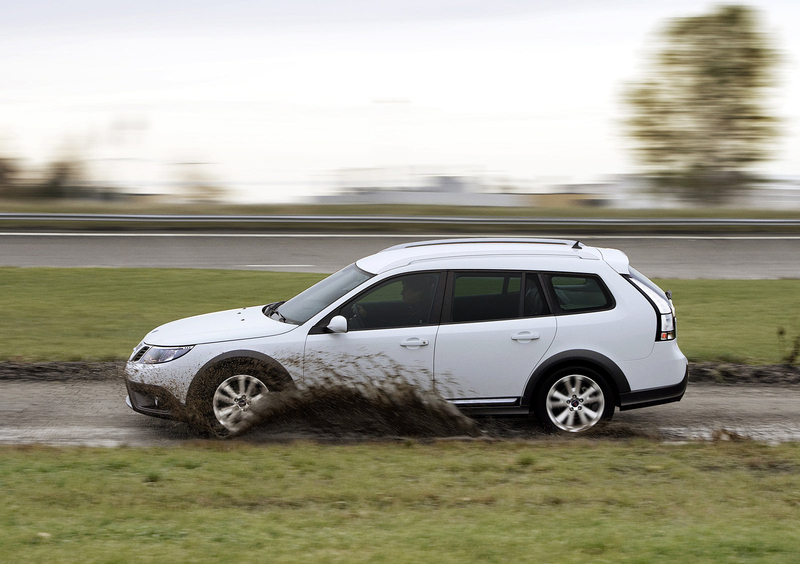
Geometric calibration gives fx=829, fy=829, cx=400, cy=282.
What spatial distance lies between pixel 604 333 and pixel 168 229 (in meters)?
18.7

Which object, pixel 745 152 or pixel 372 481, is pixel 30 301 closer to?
pixel 372 481

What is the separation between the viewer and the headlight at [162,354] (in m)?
6.65

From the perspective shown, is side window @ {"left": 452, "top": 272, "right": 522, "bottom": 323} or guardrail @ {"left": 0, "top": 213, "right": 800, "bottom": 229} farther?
guardrail @ {"left": 0, "top": 213, "right": 800, "bottom": 229}

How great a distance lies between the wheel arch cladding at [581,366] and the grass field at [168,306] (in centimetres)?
378

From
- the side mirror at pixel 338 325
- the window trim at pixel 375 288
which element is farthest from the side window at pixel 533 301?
the side mirror at pixel 338 325

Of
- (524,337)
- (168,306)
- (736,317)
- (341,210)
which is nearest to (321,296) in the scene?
(524,337)

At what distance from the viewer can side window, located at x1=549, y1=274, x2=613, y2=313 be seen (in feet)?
22.6

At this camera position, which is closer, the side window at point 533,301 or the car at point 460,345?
the car at point 460,345

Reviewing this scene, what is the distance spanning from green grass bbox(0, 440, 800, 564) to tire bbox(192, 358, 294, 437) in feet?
1.08

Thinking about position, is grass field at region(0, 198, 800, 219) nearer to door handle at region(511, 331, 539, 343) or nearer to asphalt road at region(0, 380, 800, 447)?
asphalt road at region(0, 380, 800, 447)

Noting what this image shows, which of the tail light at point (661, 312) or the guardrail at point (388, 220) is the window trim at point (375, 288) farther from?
the guardrail at point (388, 220)

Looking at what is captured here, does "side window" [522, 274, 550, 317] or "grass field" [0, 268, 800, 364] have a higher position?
"side window" [522, 274, 550, 317]

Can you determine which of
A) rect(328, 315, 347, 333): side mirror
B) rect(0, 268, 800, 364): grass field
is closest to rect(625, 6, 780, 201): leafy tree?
rect(0, 268, 800, 364): grass field

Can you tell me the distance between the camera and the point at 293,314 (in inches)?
279
